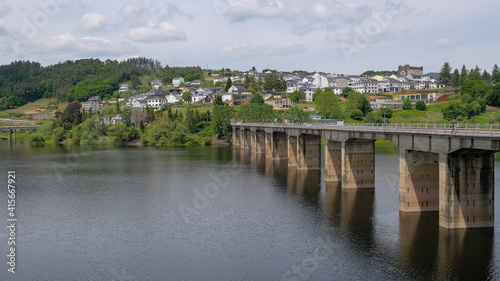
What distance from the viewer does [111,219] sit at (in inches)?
2110

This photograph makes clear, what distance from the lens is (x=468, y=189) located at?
44.7 metres

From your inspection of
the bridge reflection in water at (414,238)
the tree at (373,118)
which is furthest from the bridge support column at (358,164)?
the tree at (373,118)

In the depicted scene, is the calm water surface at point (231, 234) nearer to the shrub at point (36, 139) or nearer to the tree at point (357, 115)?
the tree at point (357, 115)

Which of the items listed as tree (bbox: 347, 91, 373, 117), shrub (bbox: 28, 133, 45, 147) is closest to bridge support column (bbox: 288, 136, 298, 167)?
tree (bbox: 347, 91, 373, 117)

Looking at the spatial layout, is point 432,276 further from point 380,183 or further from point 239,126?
point 239,126

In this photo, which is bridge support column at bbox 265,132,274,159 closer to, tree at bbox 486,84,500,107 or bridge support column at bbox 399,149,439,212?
bridge support column at bbox 399,149,439,212

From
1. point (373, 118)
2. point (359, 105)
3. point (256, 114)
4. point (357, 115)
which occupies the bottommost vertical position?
point (373, 118)

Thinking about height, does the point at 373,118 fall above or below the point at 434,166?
above

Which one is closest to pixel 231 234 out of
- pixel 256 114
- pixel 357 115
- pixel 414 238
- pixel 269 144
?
pixel 414 238

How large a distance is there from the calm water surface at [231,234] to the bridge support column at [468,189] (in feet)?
4.62

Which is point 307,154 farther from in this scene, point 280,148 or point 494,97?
point 494,97

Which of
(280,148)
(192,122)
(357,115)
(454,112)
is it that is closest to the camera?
(280,148)

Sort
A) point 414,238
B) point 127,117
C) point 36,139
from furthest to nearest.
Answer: point 127,117 < point 36,139 < point 414,238

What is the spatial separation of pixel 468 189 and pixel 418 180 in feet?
27.1
